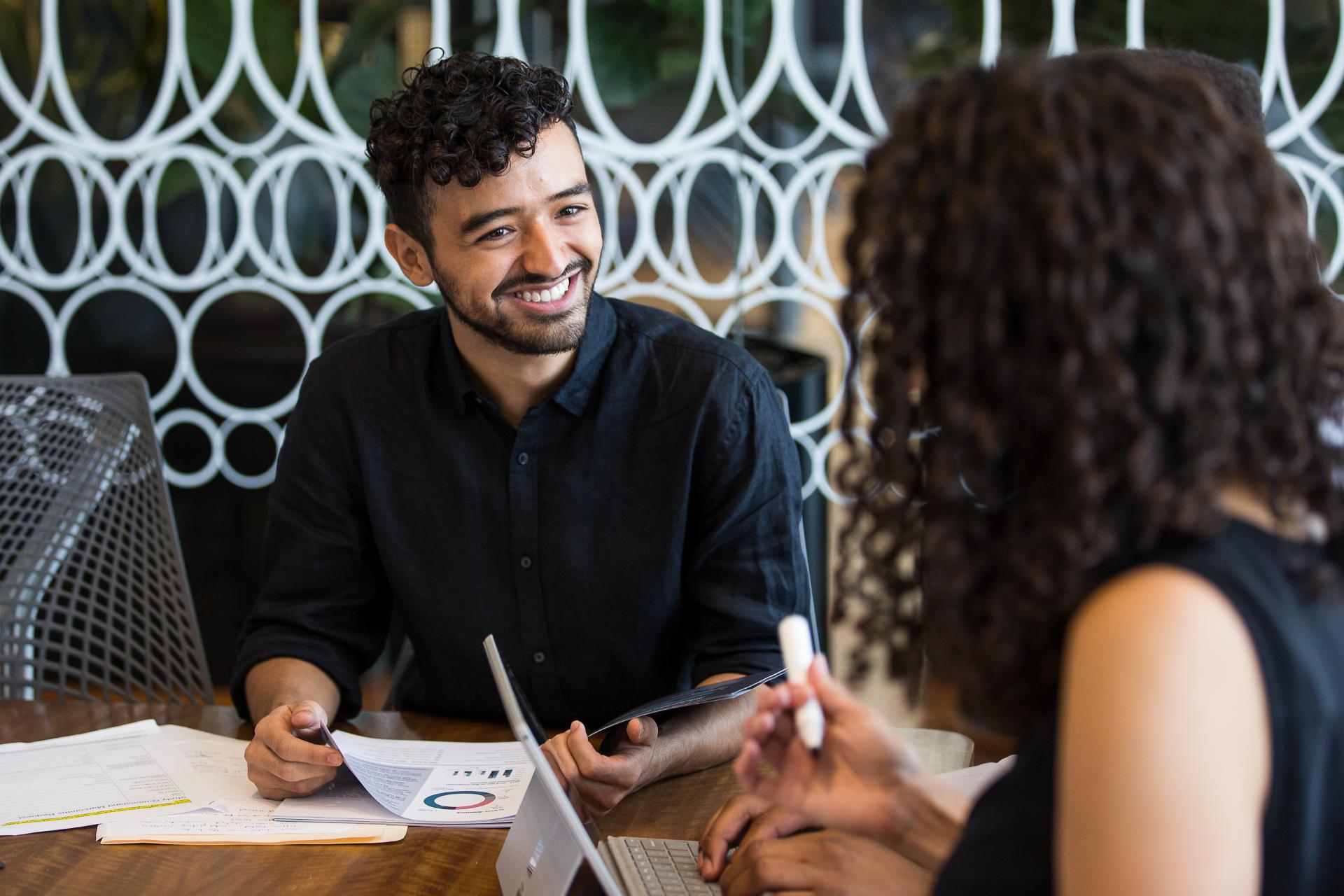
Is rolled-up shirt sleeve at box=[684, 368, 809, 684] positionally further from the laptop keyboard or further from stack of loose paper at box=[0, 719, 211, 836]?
stack of loose paper at box=[0, 719, 211, 836]

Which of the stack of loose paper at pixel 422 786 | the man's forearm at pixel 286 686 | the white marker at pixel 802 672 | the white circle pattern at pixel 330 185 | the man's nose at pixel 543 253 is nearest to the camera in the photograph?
the white marker at pixel 802 672

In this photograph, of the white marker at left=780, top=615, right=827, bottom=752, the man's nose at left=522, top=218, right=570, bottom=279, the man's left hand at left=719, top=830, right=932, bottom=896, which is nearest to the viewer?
the white marker at left=780, top=615, right=827, bottom=752

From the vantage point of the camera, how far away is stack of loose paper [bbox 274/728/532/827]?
1.28 m

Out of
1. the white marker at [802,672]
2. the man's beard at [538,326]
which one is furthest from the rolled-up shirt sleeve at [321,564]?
the white marker at [802,672]

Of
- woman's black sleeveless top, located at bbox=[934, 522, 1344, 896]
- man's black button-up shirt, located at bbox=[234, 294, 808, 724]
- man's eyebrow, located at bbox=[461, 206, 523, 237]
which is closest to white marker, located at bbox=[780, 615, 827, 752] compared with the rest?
woman's black sleeveless top, located at bbox=[934, 522, 1344, 896]

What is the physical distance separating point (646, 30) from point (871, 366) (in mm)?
2126

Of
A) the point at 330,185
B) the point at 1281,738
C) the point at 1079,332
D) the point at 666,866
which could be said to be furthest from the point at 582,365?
the point at 330,185

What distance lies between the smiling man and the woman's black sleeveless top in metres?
0.82

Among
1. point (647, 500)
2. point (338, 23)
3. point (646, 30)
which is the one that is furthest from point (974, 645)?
point (338, 23)

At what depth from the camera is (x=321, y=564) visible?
5.74 feet

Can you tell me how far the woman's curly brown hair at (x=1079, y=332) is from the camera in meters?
0.74

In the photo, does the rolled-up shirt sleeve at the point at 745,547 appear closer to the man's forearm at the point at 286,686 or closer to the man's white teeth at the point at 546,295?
the man's white teeth at the point at 546,295

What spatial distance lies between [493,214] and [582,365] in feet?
0.79

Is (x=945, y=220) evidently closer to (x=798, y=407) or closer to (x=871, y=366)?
(x=871, y=366)
